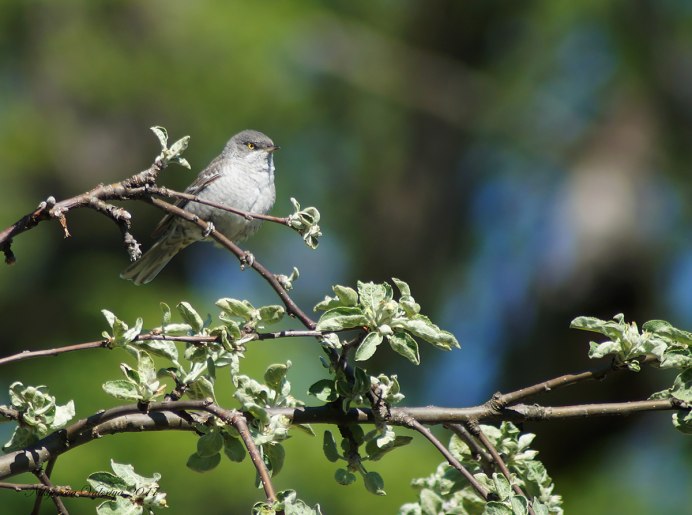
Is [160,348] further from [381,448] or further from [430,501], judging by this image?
[430,501]

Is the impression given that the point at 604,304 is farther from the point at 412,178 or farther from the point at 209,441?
the point at 209,441

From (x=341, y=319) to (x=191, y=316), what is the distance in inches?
14.0

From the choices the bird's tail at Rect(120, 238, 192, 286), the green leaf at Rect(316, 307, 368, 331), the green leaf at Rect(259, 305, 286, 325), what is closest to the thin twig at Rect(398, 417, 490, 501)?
the green leaf at Rect(316, 307, 368, 331)

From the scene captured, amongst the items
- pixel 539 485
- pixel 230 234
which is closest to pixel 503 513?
pixel 539 485

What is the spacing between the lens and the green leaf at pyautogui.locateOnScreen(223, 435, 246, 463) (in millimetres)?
1957

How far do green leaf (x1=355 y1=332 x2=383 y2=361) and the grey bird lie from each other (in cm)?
270

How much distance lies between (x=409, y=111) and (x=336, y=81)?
1.36 metres

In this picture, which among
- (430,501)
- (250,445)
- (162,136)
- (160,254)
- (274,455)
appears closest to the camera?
(250,445)

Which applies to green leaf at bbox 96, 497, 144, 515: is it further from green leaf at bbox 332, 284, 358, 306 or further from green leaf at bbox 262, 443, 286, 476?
green leaf at bbox 332, 284, 358, 306

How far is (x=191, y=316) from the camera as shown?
199 centimetres

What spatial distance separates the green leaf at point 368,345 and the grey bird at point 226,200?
2701 millimetres

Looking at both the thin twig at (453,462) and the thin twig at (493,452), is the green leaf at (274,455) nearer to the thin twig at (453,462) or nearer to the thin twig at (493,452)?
the thin twig at (453,462)

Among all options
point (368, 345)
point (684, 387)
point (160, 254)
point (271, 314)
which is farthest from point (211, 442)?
point (160, 254)

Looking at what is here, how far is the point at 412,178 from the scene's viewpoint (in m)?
14.2
